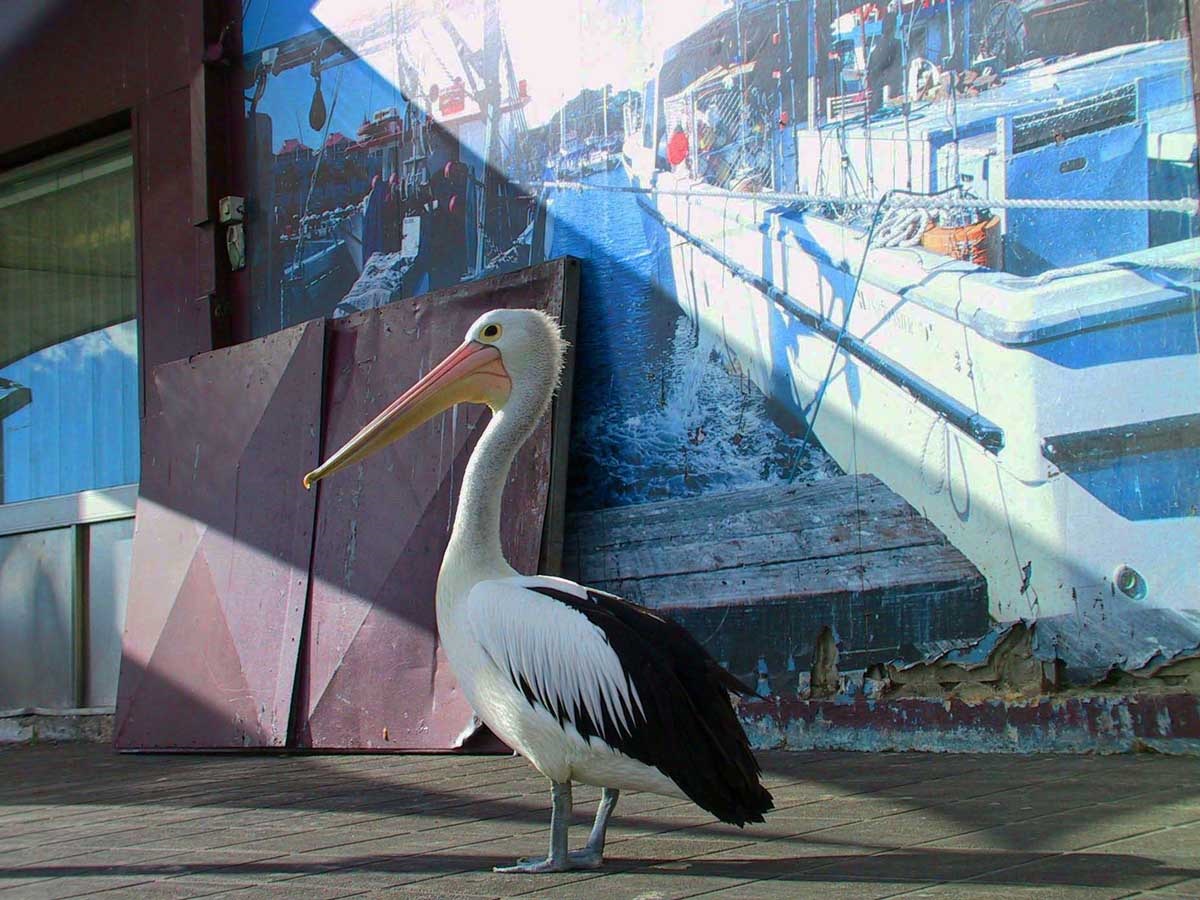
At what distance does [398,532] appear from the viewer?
646cm

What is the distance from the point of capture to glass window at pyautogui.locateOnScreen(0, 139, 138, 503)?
360 inches

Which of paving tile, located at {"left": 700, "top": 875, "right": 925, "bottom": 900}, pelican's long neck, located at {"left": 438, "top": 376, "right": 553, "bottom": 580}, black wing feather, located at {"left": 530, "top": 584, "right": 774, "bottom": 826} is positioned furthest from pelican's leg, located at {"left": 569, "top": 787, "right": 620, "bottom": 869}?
pelican's long neck, located at {"left": 438, "top": 376, "right": 553, "bottom": 580}

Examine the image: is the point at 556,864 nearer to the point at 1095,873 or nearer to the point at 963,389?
the point at 1095,873

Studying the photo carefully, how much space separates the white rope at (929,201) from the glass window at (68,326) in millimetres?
4070

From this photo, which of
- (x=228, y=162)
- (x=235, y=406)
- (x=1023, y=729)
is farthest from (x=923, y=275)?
(x=228, y=162)

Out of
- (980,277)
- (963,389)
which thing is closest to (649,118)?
(980,277)

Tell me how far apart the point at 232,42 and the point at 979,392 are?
547 centimetres

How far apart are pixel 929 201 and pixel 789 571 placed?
1686 millimetres

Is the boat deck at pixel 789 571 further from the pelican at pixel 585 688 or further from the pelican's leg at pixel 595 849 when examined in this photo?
the pelican's leg at pixel 595 849

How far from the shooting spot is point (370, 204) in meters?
7.54

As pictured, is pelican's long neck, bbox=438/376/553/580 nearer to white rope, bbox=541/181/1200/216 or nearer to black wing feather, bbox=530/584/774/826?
black wing feather, bbox=530/584/774/826

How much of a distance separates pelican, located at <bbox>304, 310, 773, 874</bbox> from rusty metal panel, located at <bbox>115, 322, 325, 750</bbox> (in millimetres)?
3478

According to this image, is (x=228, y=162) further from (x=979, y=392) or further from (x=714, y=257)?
(x=979, y=392)

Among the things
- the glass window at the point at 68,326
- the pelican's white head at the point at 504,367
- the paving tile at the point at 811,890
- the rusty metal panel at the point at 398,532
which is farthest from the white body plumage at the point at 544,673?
the glass window at the point at 68,326
